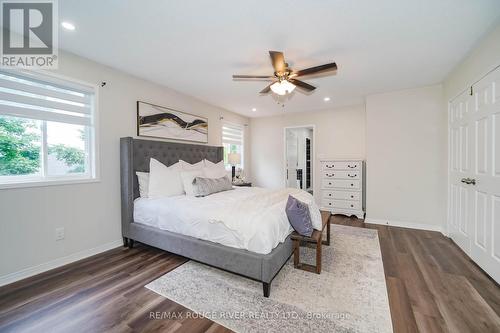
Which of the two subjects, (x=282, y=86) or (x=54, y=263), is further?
(x=282, y=86)

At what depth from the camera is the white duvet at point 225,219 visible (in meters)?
1.97

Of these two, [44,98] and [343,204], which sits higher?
[44,98]

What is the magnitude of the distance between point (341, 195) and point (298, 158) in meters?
2.84

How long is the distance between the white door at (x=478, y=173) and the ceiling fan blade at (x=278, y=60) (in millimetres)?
2133

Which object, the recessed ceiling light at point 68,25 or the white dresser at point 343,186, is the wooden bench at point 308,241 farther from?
the recessed ceiling light at point 68,25

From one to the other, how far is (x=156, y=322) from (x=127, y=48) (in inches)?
109

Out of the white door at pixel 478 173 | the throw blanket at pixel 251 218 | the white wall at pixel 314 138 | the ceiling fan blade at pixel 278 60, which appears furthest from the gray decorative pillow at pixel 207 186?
the white door at pixel 478 173

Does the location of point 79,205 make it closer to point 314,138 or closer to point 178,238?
point 178,238

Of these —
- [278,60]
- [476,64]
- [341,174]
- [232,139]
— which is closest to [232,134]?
[232,139]

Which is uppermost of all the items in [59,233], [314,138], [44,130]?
[314,138]

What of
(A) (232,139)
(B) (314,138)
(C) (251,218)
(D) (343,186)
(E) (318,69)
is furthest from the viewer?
(A) (232,139)

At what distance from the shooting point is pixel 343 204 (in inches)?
184

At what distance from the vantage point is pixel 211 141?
4.78 m

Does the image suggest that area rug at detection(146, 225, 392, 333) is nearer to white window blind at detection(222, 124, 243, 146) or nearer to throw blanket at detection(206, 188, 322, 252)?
throw blanket at detection(206, 188, 322, 252)
